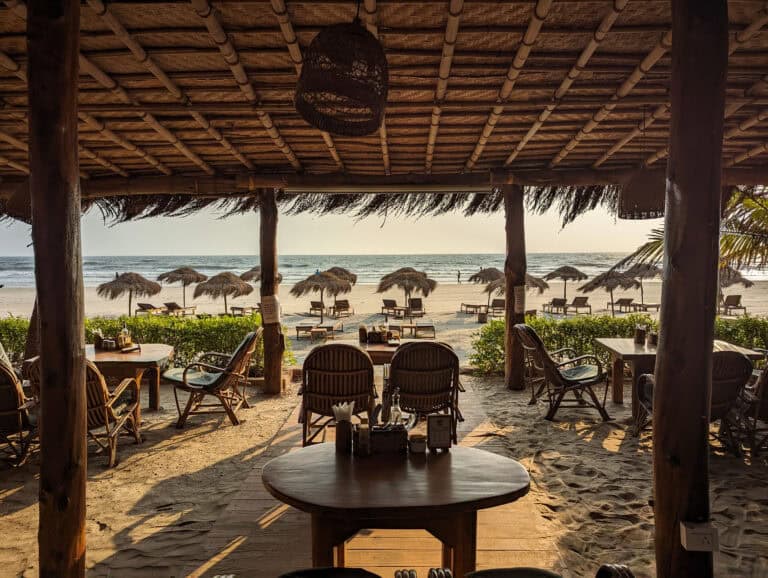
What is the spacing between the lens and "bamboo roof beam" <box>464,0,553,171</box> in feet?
8.97

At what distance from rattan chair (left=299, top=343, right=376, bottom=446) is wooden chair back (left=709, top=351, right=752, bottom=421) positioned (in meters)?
2.79

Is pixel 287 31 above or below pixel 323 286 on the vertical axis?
above

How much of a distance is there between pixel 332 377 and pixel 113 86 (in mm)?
2626

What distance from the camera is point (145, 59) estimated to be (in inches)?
130

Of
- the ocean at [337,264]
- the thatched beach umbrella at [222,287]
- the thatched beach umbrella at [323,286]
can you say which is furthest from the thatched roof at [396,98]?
the ocean at [337,264]

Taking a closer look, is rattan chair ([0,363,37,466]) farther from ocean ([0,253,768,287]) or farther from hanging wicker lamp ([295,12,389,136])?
ocean ([0,253,768,287])

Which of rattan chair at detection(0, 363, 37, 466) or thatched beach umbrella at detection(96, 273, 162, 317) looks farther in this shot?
thatched beach umbrella at detection(96, 273, 162, 317)

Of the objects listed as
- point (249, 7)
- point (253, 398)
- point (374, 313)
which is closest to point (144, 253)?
point (374, 313)

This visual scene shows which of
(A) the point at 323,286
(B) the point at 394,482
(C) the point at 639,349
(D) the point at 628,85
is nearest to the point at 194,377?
(B) the point at 394,482

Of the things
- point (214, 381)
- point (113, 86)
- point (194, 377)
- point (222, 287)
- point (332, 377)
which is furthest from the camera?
point (222, 287)

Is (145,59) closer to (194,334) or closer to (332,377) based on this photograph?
(332,377)

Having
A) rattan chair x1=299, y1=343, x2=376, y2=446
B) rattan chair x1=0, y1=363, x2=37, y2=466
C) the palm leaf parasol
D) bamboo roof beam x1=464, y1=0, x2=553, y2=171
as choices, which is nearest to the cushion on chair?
rattan chair x1=0, y1=363, x2=37, y2=466

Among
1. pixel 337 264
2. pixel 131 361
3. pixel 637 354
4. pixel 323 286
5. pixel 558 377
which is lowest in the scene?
pixel 558 377

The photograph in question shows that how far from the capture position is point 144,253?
64.1 m
